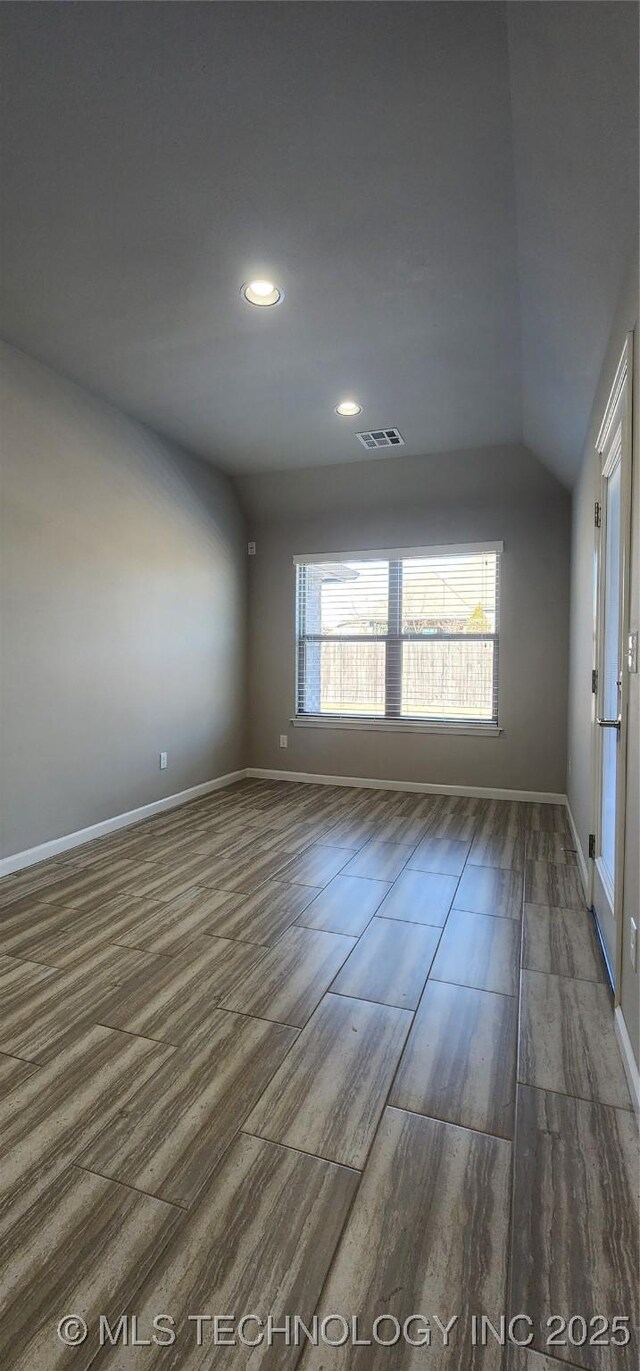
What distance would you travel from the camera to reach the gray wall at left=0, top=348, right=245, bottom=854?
3135 millimetres

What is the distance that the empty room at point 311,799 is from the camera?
113 cm

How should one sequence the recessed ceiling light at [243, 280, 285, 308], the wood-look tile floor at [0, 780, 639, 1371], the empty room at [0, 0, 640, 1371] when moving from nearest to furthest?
the wood-look tile floor at [0, 780, 639, 1371] → the empty room at [0, 0, 640, 1371] → the recessed ceiling light at [243, 280, 285, 308]

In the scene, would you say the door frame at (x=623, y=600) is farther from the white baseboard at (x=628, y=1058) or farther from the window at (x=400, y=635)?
the window at (x=400, y=635)

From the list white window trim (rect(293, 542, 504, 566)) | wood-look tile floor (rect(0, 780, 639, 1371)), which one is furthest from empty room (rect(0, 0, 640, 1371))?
white window trim (rect(293, 542, 504, 566))

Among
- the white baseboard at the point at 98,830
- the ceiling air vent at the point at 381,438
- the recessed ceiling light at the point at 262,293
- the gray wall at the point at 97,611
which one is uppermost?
the ceiling air vent at the point at 381,438


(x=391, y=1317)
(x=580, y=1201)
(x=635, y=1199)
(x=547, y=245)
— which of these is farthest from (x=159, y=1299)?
(x=547, y=245)

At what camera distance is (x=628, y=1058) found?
1.62 metres

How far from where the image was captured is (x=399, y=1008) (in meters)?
1.92

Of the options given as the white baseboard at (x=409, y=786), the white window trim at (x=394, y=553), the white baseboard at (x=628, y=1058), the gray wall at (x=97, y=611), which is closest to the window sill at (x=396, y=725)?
the white baseboard at (x=409, y=786)

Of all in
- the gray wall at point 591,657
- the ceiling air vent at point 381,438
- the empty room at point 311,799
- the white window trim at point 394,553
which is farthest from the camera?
the white window trim at point 394,553

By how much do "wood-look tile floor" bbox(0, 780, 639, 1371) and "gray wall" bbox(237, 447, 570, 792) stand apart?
2.17 metres

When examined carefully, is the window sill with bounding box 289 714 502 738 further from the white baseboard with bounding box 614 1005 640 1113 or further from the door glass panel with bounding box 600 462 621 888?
the white baseboard with bounding box 614 1005 640 1113

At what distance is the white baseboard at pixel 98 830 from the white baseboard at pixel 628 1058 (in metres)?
2.89

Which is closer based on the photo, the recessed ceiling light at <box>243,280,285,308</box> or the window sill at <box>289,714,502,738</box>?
the recessed ceiling light at <box>243,280,285,308</box>
